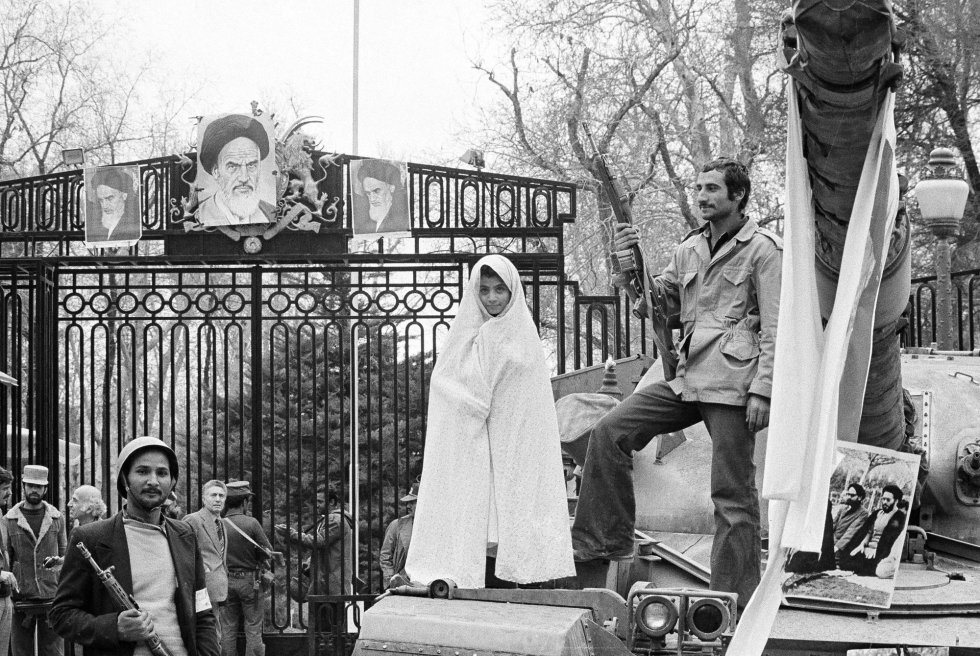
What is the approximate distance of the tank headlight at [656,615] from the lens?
476 centimetres

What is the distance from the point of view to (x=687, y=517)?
668 centimetres

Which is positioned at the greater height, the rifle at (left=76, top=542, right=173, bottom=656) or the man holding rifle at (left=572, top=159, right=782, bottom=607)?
the man holding rifle at (left=572, top=159, right=782, bottom=607)

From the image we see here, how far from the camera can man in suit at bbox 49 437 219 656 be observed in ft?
15.1

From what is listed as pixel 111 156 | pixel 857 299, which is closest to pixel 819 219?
pixel 857 299

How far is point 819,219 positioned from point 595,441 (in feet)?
7.59

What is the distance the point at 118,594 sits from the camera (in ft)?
15.1

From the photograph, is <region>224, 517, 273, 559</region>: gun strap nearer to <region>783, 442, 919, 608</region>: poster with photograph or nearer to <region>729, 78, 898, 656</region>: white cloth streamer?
<region>783, 442, 919, 608</region>: poster with photograph

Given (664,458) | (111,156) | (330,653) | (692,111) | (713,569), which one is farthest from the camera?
(111,156)

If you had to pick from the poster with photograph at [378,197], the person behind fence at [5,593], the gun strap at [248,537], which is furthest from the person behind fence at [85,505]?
the poster with photograph at [378,197]

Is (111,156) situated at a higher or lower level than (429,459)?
higher

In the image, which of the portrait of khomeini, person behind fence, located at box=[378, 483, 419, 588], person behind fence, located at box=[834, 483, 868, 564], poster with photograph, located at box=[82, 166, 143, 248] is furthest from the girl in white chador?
poster with photograph, located at box=[82, 166, 143, 248]

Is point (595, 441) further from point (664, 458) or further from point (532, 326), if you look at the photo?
point (664, 458)

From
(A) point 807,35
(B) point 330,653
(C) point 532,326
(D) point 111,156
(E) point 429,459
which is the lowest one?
(B) point 330,653

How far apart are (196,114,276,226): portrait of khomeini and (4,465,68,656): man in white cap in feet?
8.92
